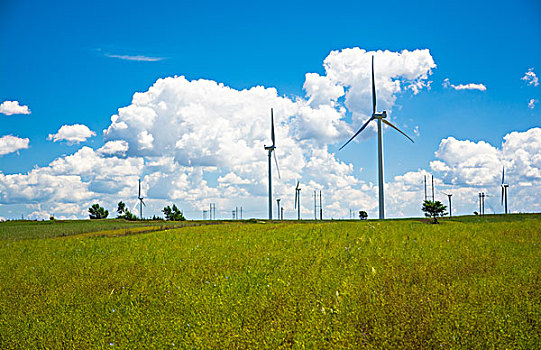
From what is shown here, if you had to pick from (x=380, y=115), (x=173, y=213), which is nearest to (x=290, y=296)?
(x=380, y=115)

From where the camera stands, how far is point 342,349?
898cm

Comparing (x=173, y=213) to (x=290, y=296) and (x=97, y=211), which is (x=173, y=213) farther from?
(x=290, y=296)

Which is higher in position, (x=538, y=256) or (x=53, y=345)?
(x=538, y=256)

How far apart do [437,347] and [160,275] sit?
32.3ft

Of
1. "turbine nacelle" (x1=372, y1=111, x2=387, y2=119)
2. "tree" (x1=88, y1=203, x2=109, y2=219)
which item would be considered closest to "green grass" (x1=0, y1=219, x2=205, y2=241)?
"turbine nacelle" (x1=372, y1=111, x2=387, y2=119)

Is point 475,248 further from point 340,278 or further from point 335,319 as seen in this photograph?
point 335,319

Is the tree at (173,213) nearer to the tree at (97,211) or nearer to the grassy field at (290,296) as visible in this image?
the tree at (97,211)

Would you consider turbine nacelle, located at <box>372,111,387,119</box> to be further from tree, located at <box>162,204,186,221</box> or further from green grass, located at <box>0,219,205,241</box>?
tree, located at <box>162,204,186,221</box>

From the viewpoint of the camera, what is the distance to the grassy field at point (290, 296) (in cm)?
972

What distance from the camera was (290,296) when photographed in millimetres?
11875

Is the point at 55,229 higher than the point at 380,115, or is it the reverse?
the point at 380,115

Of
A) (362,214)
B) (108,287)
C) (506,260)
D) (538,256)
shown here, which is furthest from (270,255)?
(362,214)

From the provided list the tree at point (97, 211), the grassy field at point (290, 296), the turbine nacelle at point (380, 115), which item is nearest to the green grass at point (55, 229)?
the grassy field at point (290, 296)

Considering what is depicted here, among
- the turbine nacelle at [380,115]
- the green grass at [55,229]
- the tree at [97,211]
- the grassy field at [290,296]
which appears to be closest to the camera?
the grassy field at [290,296]
